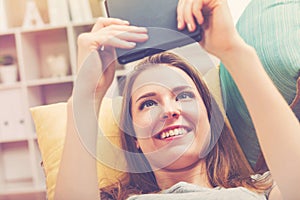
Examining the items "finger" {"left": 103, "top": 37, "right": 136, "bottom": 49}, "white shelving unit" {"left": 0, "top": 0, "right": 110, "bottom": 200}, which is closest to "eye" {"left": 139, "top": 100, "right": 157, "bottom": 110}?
"finger" {"left": 103, "top": 37, "right": 136, "bottom": 49}

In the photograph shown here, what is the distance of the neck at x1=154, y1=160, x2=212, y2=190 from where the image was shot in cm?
95

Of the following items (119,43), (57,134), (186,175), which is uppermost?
(119,43)

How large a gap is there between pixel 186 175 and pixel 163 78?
202 mm

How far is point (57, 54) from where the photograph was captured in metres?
1.14

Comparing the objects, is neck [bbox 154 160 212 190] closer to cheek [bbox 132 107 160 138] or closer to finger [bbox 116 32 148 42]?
cheek [bbox 132 107 160 138]

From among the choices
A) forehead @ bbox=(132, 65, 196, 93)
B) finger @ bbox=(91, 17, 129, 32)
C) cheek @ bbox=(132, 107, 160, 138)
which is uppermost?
finger @ bbox=(91, 17, 129, 32)

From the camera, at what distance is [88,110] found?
3.05 ft

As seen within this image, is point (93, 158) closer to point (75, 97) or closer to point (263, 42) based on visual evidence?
point (75, 97)

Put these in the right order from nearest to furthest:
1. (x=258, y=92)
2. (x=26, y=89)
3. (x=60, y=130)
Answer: (x=258, y=92), (x=60, y=130), (x=26, y=89)

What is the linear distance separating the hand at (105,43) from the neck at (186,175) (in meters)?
0.22

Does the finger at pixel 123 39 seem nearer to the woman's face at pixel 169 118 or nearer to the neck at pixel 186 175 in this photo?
the woman's face at pixel 169 118

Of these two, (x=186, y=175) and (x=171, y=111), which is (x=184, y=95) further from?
(x=186, y=175)

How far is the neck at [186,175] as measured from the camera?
95 cm

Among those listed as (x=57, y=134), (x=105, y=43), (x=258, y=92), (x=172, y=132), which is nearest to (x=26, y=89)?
(x=57, y=134)
